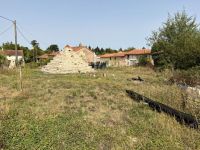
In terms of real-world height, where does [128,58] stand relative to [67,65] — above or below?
above

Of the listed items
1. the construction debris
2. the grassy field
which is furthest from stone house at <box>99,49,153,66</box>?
the construction debris

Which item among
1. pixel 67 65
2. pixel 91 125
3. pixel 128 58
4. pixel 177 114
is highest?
pixel 128 58

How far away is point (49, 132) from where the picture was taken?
735 cm

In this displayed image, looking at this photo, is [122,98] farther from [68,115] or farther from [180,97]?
[68,115]

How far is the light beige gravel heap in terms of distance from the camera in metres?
32.9

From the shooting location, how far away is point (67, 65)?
33438mm

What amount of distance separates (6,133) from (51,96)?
18.8ft

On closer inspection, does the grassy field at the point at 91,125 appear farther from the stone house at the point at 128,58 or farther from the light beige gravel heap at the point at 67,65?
the stone house at the point at 128,58

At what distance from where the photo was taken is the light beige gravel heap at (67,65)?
3288 cm

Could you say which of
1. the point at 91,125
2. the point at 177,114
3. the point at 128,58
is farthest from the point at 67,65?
the point at 128,58

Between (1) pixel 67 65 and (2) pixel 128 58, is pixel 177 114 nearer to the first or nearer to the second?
(1) pixel 67 65

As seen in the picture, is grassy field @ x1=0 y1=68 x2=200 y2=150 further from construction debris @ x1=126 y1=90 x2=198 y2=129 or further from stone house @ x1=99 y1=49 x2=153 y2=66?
stone house @ x1=99 y1=49 x2=153 y2=66

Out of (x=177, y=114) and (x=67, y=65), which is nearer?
(x=177, y=114)

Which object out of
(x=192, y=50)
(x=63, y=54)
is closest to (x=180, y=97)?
(x=192, y=50)
